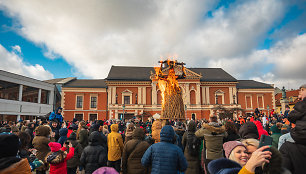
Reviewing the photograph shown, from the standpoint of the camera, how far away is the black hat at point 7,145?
82.6 inches

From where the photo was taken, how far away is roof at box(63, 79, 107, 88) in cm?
3488

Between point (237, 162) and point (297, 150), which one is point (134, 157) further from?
point (297, 150)

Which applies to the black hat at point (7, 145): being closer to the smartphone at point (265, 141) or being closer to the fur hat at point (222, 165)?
the fur hat at point (222, 165)

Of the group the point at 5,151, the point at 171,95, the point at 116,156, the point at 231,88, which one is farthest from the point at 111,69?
the point at 5,151

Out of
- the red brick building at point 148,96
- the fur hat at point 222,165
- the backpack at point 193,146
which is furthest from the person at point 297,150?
the red brick building at point 148,96

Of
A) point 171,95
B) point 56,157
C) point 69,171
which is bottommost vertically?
point 69,171

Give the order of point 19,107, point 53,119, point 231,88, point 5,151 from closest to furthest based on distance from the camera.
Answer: point 5,151
point 53,119
point 19,107
point 231,88

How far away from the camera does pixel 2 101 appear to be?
20000 mm

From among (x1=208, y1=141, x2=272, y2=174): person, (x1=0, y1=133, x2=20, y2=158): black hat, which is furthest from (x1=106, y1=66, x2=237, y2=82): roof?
(x1=208, y1=141, x2=272, y2=174): person

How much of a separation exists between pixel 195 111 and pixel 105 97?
1738 cm

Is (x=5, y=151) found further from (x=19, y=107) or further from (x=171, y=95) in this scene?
(x=19, y=107)

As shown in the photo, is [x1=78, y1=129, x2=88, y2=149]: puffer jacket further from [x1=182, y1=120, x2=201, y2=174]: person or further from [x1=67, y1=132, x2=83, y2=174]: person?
[x1=182, y1=120, x2=201, y2=174]: person

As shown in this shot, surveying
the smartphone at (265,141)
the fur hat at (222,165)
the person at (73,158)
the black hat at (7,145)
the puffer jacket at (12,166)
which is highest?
the smartphone at (265,141)

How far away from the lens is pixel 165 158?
10.4 ft
